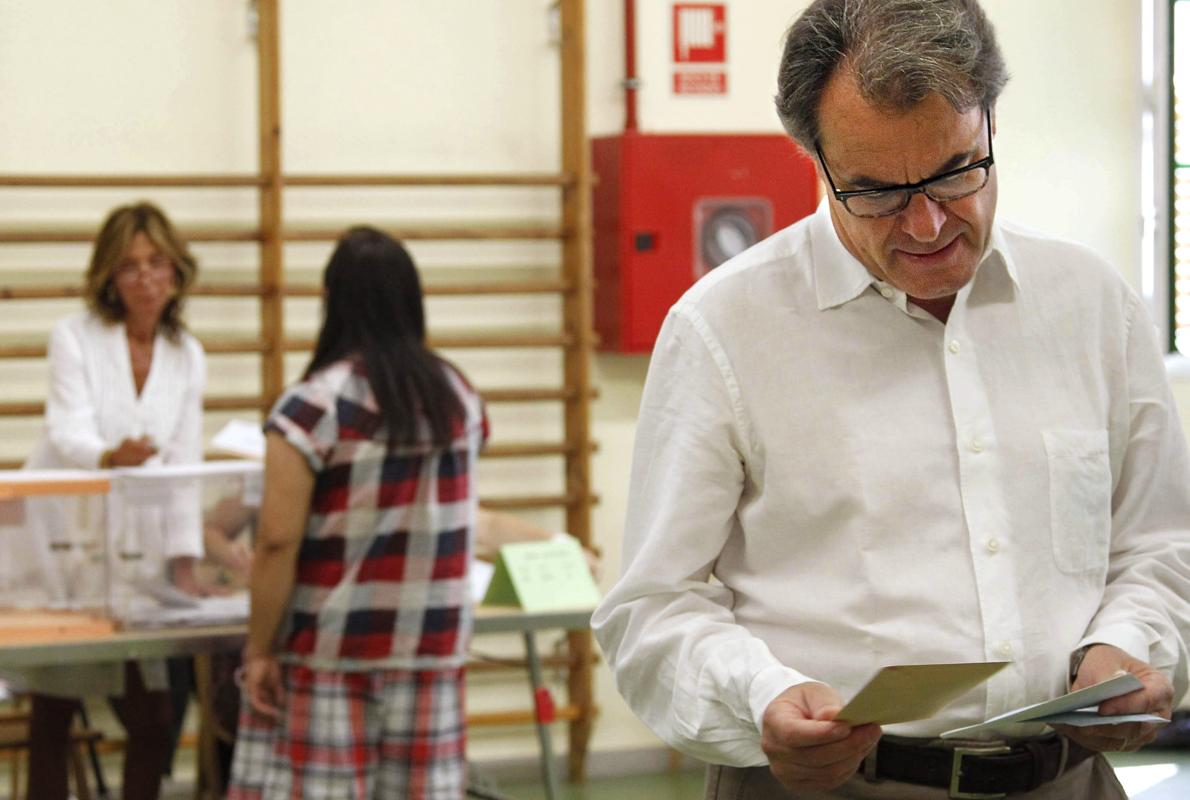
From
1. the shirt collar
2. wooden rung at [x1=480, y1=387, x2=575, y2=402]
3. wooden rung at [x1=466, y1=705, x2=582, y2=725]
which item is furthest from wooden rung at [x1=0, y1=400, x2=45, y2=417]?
the shirt collar

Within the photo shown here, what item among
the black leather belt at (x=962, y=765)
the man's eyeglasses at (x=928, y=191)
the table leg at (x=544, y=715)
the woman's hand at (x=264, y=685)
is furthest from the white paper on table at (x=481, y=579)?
the man's eyeglasses at (x=928, y=191)

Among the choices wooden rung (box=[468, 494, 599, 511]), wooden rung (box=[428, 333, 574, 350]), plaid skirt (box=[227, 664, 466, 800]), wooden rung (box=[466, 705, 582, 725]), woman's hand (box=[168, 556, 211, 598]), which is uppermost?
wooden rung (box=[428, 333, 574, 350])

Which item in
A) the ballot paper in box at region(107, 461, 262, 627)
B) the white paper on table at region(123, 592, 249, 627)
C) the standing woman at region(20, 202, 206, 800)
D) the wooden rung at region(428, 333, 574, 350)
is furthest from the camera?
the wooden rung at region(428, 333, 574, 350)

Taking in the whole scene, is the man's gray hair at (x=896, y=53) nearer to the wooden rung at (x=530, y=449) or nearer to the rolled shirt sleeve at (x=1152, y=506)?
the rolled shirt sleeve at (x=1152, y=506)

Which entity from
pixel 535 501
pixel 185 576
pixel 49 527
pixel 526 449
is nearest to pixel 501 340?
pixel 526 449

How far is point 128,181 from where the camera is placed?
4.46m

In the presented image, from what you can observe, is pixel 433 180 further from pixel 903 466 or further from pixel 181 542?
pixel 903 466

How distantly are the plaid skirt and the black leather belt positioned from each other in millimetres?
1694

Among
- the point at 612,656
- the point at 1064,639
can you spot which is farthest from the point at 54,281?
the point at 1064,639

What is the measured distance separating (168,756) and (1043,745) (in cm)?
280

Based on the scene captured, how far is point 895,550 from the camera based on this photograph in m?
1.46

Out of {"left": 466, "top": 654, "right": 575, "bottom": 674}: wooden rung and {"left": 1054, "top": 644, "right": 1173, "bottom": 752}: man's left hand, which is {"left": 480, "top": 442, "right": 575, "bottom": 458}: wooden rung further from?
{"left": 1054, "top": 644, "right": 1173, "bottom": 752}: man's left hand

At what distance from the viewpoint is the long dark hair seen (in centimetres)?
291

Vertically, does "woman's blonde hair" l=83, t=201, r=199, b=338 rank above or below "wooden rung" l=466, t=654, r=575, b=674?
above
